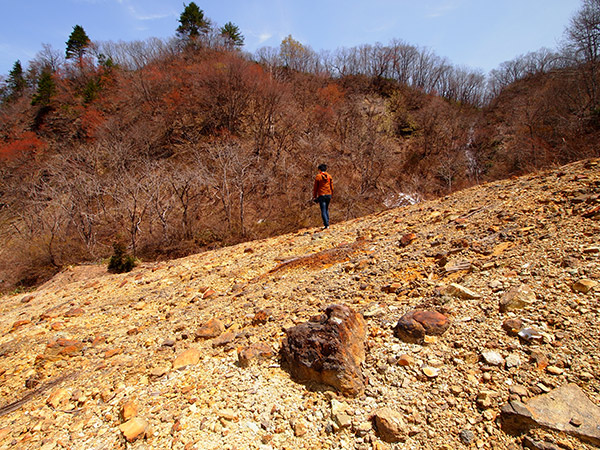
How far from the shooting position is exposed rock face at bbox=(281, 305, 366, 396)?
221cm

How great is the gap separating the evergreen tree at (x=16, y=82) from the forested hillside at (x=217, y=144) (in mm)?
171

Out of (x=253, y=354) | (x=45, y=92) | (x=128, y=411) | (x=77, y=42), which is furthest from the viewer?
(x=77, y=42)

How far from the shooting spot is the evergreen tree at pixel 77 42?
31469 mm

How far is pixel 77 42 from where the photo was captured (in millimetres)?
31812

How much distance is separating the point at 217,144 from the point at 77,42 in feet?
104

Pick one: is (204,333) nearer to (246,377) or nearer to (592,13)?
(246,377)

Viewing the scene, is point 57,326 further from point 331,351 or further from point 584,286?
point 584,286

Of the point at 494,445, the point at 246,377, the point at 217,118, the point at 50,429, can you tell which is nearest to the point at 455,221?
the point at 494,445

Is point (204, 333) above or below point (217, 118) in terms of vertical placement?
below

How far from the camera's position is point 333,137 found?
24.6 meters

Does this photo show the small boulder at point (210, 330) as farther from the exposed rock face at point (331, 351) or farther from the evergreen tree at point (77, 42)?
the evergreen tree at point (77, 42)

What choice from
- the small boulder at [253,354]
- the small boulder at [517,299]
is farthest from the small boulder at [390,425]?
the small boulder at [517,299]

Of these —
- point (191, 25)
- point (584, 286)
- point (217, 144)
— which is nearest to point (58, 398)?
point (584, 286)

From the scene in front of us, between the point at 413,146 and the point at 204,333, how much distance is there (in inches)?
1127
